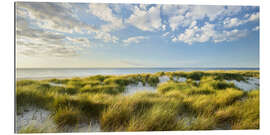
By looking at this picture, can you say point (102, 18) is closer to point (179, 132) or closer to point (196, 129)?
point (179, 132)

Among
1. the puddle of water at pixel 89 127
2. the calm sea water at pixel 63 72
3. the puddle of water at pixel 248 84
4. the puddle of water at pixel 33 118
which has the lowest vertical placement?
the puddle of water at pixel 89 127

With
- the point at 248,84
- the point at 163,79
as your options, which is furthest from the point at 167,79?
Answer: the point at 248,84

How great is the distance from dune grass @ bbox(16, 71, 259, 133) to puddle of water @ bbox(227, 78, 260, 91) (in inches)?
3.6

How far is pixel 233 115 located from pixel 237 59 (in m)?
1.04

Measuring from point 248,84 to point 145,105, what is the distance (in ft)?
6.52

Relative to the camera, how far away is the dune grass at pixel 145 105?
51.3 inches

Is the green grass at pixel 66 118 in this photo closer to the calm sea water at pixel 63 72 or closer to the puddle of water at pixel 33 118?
the puddle of water at pixel 33 118

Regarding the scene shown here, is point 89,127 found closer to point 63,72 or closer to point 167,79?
point 63,72

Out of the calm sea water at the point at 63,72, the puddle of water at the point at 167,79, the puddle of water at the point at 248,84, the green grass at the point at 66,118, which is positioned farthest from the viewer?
the puddle of water at the point at 167,79

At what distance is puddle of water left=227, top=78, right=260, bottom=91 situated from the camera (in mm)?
1827

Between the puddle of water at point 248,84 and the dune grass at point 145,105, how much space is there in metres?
0.09

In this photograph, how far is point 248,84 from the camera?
1.95 m


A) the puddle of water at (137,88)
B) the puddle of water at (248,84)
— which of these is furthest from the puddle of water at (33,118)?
the puddle of water at (248,84)
